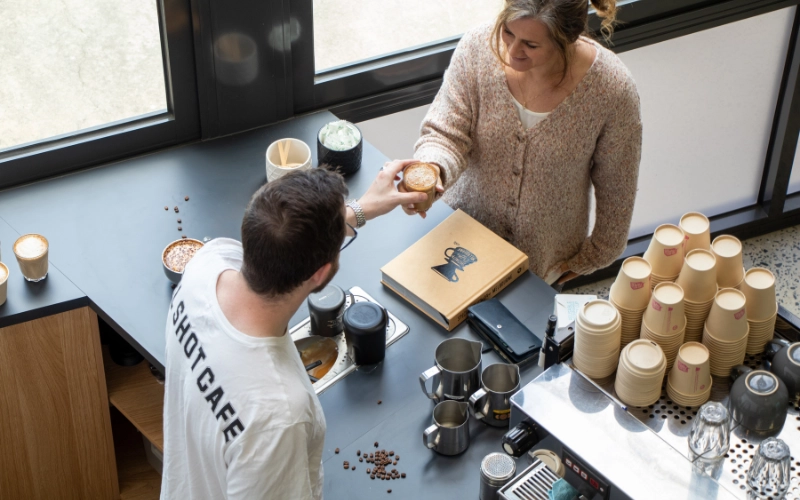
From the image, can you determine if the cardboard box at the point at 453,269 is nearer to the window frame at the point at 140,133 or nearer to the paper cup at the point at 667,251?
the paper cup at the point at 667,251

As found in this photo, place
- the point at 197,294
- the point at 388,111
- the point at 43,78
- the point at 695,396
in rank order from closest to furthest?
the point at 197,294
the point at 695,396
the point at 43,78
the point at 388,111

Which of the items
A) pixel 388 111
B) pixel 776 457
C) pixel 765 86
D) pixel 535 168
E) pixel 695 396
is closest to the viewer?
→ pixel 776 457

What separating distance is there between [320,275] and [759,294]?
0.86m

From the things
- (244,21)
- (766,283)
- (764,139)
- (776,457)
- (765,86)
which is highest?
(244,21)

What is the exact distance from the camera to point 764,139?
12.8 ft

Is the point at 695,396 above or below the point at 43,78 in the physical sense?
below

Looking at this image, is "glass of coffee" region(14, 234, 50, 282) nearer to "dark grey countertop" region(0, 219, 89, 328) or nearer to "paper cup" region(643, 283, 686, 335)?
"dark grey countertop" region(0, 219, 89, 328)

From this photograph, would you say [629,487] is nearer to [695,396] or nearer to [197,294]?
[695,396]

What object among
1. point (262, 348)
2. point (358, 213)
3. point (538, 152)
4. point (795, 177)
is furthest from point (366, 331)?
point (795, 177)

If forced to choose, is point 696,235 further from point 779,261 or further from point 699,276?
point 779,261

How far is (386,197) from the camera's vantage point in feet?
7.22

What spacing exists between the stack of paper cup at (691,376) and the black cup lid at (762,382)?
86mm

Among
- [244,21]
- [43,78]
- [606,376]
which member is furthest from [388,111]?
[606,376]

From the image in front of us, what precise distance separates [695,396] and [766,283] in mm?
263
